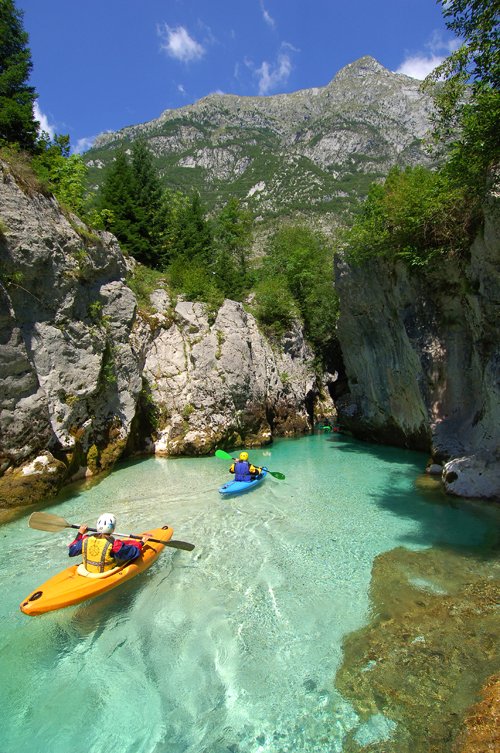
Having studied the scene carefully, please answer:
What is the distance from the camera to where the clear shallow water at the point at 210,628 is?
386 centimetres

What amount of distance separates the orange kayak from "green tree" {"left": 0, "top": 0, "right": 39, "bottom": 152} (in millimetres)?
17226

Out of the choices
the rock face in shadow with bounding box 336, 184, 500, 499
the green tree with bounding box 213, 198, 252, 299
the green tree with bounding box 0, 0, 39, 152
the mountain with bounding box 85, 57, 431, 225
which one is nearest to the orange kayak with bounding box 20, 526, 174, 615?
the rock face in shadow with bounding box 336, 184, 500, 499

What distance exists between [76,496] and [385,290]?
12.6 metres

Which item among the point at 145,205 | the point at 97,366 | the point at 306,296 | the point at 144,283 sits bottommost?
the point at 97,366

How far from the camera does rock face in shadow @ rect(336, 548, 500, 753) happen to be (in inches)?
143

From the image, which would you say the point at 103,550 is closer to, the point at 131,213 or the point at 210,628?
the point at 210,628

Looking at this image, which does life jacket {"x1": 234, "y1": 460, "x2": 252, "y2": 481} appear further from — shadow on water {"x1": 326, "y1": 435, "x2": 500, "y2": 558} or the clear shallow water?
shadow on water {"x1": 326, "y1": 435, "x2": 500, "y2": 558}

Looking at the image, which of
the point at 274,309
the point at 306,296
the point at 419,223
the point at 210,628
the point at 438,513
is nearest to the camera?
the point at 210,628

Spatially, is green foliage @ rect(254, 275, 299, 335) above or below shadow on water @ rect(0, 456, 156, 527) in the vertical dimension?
above

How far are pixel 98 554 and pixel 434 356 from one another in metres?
11.0

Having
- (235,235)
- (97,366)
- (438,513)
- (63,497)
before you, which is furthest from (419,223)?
(235,235)

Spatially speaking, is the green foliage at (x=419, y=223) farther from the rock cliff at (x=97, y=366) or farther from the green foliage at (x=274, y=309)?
the rock cliff at (x=97, y=366)

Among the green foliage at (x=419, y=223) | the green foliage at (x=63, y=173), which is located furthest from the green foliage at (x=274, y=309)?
the green foliage at (x=63, y=173)

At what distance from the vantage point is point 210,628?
5367 millimetres
